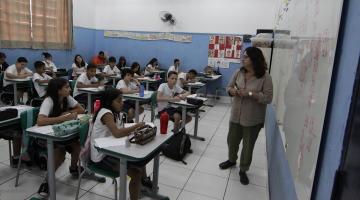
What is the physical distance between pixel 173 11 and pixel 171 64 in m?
1.70

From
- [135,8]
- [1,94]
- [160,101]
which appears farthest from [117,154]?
[135,8]

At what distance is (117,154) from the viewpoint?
1.85 meters

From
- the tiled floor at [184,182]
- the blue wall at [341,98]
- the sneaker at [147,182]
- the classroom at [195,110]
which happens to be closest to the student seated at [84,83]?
the classroom at [195,110]

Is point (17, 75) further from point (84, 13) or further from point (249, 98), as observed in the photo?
point (249, 98)

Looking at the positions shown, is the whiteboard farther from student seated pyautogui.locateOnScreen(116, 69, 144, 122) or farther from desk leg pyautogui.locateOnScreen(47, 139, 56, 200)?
student seated pyautogui.locateOnScreen(116, 69, 144, 122)

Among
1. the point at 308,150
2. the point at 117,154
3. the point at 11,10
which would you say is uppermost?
the point at 11,10

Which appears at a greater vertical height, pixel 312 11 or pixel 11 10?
pixel 11 10

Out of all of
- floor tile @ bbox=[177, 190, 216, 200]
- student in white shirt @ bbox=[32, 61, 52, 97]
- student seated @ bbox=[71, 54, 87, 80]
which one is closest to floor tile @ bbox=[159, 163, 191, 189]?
floor tile @ bbox=[177, 190, 216, 200]

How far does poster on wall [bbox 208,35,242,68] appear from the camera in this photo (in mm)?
7617

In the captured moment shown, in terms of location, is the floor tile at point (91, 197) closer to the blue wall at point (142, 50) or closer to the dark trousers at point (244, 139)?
the dark trousers at point (244, 139)

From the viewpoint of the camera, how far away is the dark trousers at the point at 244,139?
A: 111 inches

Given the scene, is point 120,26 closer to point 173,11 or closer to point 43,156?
point 173,11

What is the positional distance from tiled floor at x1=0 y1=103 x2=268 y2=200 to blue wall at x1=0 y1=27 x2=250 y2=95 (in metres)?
4.70

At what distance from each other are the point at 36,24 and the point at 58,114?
5475mm
